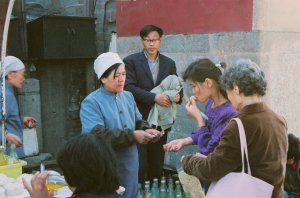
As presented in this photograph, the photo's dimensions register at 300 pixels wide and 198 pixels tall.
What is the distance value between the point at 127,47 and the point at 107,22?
2778mm

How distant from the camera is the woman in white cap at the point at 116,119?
3.27 metres

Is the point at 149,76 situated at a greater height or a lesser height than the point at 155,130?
greater

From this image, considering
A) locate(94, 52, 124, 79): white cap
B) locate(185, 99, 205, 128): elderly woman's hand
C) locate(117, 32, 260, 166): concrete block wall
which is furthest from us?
locate(117, 32, 260, 166): concrete block wall

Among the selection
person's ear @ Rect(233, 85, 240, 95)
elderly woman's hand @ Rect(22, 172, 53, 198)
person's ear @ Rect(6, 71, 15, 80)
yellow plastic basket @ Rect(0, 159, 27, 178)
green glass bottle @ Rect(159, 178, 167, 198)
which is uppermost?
person's ear @ Rect(233, 85, 240, 95)

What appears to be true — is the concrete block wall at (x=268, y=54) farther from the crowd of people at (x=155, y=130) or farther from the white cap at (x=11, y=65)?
the white cap at (x=11, y=65)

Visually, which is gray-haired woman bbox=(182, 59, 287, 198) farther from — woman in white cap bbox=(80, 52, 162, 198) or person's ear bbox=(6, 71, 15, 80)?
person's ear bbox=(6, 71, 15, 80)

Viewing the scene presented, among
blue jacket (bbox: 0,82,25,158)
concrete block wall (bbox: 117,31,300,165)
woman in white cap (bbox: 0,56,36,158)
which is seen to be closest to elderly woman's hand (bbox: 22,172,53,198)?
woman in white cap (bbox: 0,56,36,158)

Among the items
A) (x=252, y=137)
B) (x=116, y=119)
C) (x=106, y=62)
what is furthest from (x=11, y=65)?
(x=252, y=137)

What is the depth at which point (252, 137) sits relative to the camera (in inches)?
95.7

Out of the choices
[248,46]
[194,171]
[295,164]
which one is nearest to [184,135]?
[248,46]

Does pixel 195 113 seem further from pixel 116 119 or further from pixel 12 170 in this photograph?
pixel 12 170

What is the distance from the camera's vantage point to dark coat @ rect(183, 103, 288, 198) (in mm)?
2439

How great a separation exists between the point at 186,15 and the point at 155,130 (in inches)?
88.2

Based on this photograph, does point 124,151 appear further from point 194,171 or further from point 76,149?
point 76,149
